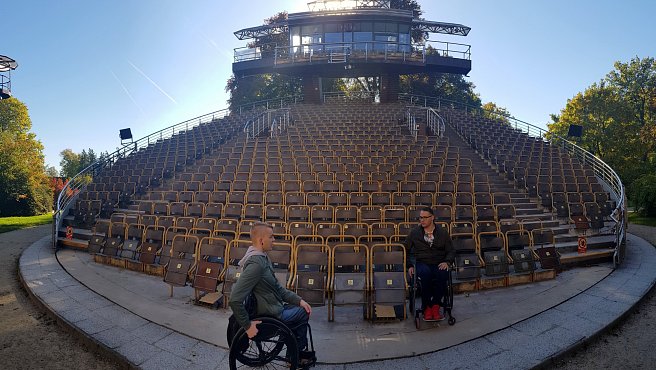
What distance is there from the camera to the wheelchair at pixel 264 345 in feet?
10.7

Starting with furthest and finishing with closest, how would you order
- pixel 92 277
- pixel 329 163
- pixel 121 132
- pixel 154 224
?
pixel 121 132, pixel 329 163, pixel 154 224, pixel 92 277

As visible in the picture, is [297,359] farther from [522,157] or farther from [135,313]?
[522,157]

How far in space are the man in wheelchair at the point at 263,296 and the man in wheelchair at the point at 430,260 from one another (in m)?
2.19

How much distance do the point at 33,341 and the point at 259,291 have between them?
394 cm

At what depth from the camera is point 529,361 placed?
3.93 meters

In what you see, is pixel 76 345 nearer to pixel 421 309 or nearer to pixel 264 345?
pixel 264 345

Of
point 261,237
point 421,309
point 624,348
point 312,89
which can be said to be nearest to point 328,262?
point 421,309

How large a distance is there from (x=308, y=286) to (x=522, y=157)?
1374 centimetres

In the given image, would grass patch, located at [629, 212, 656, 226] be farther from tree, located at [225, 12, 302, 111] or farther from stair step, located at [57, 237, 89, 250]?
tree, located at [225, 12, 302, 111]

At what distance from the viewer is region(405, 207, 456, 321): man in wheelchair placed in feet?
16.3

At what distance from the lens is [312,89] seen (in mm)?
32875

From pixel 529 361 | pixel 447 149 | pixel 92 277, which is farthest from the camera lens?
pixel 447 149

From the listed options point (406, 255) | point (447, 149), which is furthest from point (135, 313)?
point (447, 149)

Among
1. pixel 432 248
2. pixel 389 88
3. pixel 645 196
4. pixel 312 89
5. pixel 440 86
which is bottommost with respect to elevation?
pixel 432 248
